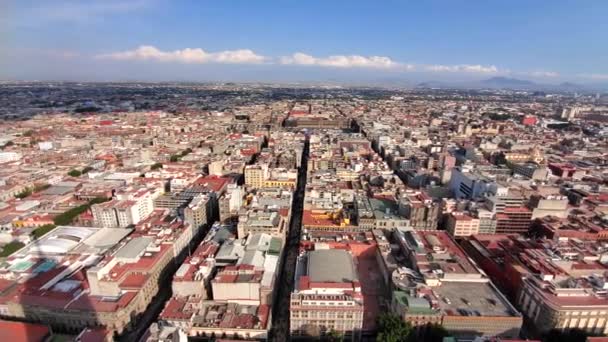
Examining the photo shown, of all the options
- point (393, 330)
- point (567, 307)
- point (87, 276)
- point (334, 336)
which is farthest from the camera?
point (87, 276)

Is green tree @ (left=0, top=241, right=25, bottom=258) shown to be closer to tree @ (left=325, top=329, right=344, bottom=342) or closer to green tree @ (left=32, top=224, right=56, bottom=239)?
green tree @ (left=32, top=224, right=56, bottom=239)

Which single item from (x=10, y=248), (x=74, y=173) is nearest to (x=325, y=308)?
→ (x=10, y=248)

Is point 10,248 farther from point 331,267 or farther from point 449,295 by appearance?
point 449,295

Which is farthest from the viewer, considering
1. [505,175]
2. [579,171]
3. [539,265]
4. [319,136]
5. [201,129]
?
[201,129]

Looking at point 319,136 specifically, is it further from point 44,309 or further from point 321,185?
point 44,309

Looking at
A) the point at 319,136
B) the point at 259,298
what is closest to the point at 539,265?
the point at 259,298

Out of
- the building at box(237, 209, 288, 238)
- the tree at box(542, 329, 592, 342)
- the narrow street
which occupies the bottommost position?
the narrow street

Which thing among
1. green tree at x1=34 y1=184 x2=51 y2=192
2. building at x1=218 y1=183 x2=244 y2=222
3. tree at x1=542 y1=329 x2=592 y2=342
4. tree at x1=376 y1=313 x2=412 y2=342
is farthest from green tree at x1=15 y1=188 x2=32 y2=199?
tree at x1=542 y1=329 x2=592 y2=342

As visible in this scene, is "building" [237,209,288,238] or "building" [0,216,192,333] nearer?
"building" [0,216,192,333]

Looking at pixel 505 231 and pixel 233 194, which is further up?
pixel 233 194
